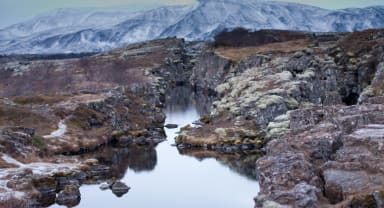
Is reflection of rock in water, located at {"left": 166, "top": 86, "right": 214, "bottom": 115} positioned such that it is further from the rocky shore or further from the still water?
the still water

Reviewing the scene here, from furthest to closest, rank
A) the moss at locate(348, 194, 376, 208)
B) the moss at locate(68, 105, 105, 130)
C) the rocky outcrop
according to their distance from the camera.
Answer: the moss at locate(68, 105, 105, 130) → the rocky outcrop → the moss at locate(348, 194, 376, 208)

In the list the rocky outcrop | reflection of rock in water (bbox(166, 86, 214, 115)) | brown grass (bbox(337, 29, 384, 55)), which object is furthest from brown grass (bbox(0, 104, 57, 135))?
brown grass (bbox(337, 29, 384, 55))

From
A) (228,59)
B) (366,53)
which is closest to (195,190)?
(366,53)

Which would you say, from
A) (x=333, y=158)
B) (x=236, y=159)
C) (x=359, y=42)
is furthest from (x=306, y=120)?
(x=359, y=42)

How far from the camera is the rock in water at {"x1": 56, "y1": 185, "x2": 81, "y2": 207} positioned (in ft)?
210

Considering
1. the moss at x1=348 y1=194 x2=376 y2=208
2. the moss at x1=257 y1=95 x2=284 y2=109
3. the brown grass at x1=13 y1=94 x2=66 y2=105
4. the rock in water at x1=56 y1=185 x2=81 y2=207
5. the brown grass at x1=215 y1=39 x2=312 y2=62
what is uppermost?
the brown grass at x1=215 y1=39 x2=312 y2=62

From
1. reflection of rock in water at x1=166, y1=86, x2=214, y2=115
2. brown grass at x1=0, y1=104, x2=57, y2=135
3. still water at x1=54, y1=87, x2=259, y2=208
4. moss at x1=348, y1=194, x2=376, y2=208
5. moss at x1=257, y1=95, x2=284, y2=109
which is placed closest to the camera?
moss at x1=348, y1=194, x2=376, y2=208

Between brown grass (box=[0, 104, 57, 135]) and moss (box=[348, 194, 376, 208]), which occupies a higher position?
brown grass (box=[0, 104, 57, 135])

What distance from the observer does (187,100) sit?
167125mm

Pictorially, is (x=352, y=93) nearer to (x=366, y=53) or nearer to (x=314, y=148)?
(x=366, y=53)

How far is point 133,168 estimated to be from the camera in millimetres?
83812

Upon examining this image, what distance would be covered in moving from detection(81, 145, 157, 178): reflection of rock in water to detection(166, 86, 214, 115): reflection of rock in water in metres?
41.7

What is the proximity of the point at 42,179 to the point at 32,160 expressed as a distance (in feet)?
32.8

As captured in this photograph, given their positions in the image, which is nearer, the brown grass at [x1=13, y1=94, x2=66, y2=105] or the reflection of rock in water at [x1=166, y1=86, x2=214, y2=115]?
the brown grass at [x1=13, y1=94, x2=66, y2=105]
